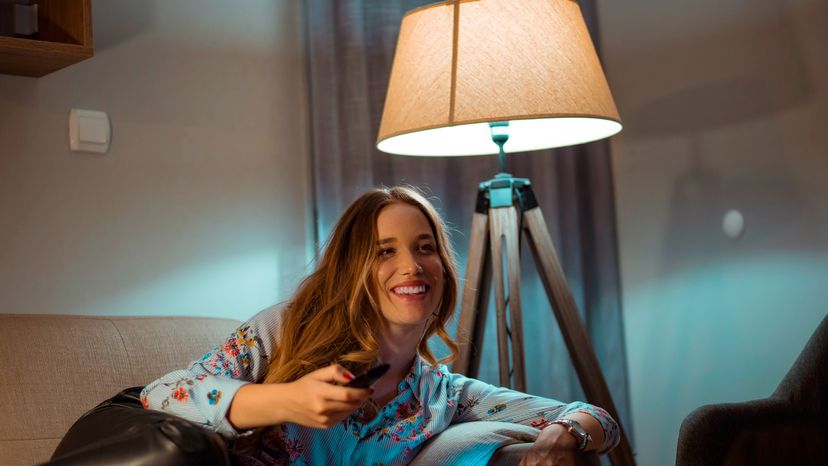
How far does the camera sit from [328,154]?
2.67 m

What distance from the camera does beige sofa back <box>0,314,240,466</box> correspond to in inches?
68.3

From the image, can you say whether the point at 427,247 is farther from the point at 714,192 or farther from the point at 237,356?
the point at 714,192

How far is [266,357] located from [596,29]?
1662 mm

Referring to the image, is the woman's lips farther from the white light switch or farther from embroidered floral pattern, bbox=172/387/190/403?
the white light switch

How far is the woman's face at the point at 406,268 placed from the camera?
1691mm

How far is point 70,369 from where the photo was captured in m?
1.81

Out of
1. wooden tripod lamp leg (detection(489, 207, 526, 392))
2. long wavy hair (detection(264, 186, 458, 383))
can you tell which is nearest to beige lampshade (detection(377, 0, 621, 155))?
long wavy hair (detection(264, 186, 458, 383))

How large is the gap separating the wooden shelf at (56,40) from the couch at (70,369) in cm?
55

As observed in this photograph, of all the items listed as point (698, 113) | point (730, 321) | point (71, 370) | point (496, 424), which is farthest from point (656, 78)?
point (71, 370)

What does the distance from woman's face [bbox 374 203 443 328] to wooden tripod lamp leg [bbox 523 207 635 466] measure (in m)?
0.62

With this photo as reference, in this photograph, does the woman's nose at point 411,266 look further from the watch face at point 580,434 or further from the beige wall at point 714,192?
the beige wall at point 714,192

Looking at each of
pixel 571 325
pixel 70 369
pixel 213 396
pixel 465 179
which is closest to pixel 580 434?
pixel 213 396

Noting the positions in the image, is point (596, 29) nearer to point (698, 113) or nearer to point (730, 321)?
point (698, 113)

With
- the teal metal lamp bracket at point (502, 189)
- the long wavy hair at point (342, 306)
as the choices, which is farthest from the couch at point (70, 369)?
the teal metal lamp bracket at point (502, 189)
